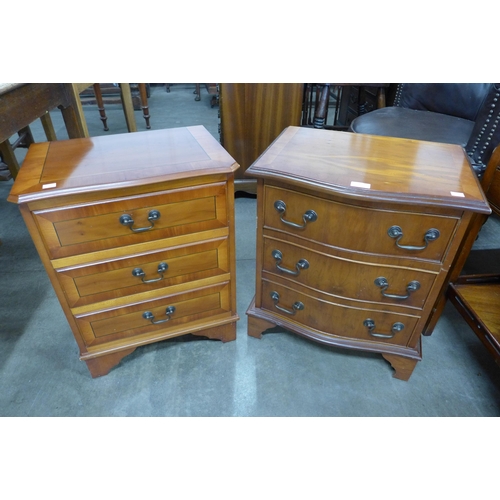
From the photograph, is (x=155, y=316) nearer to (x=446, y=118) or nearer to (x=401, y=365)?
(x=401, y=365)

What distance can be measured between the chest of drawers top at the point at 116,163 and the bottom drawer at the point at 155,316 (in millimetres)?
457

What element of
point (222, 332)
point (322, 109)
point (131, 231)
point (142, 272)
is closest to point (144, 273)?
point (142, 272)

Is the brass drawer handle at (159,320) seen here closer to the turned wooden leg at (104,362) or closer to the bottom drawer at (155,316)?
the bottom drawer at (155,316)

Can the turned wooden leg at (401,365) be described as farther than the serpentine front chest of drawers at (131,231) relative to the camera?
Yes

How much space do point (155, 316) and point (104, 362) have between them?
28cm

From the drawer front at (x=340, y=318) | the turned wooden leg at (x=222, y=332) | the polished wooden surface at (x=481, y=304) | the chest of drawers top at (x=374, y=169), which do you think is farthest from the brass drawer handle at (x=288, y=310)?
the polished wooden surface at (x=481, y=304)

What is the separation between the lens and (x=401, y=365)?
131 centimetres

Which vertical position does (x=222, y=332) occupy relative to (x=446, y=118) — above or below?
below

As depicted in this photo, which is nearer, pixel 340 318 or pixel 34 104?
pixel 340 318

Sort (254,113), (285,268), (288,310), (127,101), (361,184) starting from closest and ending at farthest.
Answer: (361,184), (285,268), (288,310), (254,113), (127,101)

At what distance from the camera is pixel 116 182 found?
0.94 m

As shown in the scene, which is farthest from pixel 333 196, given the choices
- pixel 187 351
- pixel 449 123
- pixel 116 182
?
pixel 449 123

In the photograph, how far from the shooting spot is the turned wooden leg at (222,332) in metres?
1.42
